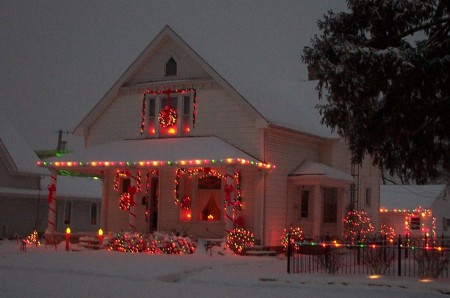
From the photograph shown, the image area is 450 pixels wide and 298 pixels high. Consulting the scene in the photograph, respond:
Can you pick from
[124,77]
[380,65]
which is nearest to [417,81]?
[380,65]

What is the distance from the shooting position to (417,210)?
46219 mm

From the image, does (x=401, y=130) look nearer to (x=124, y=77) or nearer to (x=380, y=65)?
(x=380, y=65)

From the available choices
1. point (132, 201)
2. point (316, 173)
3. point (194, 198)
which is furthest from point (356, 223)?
point (132, 201)

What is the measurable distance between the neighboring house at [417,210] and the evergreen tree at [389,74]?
2865 cm

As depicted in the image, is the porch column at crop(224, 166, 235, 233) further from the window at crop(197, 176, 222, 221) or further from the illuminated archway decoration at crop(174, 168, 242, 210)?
the window at crop(197, 176, 222, 221)

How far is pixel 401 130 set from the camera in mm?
17719

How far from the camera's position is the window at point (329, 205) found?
94.6 ft

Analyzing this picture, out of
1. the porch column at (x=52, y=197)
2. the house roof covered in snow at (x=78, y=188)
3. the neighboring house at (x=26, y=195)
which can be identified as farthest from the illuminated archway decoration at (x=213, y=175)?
the house roof covered in snow at (x=78, y=188)

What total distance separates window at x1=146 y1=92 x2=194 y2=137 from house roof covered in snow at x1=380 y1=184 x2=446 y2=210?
76.0 feet

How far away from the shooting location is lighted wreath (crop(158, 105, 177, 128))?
2744cm

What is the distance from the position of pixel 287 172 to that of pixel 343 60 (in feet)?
36.8

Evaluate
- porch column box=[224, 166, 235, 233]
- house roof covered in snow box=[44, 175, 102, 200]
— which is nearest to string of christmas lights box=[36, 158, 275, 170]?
porch column box=[224, 166, 235, 233]

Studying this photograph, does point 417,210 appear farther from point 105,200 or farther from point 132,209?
point 132,209

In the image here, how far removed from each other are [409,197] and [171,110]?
26.3m
